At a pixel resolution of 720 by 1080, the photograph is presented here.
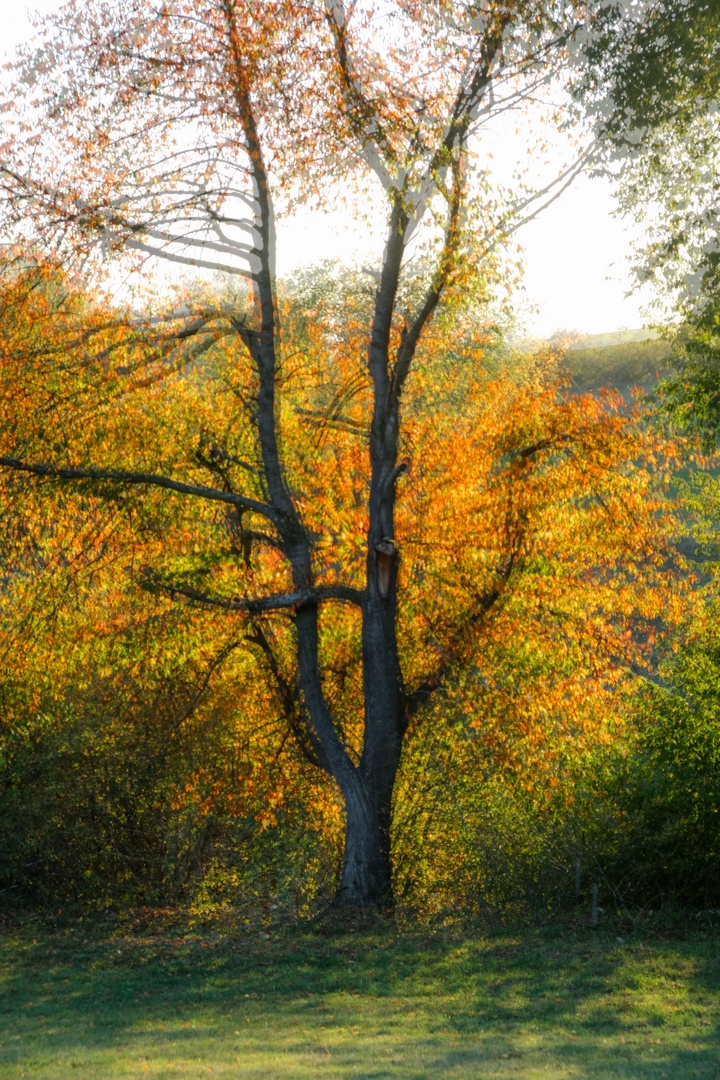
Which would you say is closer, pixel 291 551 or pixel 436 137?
pixel 436 137

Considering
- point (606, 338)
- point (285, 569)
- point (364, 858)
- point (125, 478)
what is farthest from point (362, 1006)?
point (606, 338)

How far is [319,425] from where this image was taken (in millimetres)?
13664

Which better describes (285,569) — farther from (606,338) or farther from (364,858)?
(606,338)

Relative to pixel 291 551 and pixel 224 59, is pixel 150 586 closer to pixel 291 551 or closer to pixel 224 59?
pixel 291 551

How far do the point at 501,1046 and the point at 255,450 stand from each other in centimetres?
884

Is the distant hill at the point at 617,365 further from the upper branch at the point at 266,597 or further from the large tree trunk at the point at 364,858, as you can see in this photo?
the large tree trunk at the point at 364,858

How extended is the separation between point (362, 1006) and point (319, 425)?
26.4 feet

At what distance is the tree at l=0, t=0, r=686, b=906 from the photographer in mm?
11109

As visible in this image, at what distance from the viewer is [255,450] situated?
530 inches

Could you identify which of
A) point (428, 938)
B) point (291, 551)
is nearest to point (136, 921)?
point (428, 938)

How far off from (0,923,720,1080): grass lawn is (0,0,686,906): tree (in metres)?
2.51

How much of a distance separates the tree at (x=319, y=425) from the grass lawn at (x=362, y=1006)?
99.0 inches

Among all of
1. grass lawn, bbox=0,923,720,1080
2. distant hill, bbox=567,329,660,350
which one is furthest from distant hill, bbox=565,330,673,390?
grass lawn, bbox=0,923,720,1080

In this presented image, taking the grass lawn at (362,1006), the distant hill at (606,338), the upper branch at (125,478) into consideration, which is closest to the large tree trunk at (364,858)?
the grass lawn at (362,1006)
